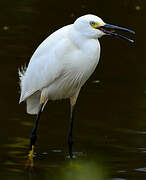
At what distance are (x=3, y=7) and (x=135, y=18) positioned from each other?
3.02 metres

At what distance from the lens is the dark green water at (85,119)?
7.80 metres

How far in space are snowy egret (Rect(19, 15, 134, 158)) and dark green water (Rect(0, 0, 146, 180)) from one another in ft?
1.00

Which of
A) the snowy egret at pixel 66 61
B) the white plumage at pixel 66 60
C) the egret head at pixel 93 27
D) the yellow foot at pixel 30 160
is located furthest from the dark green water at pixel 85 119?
the egret head at pixel 93 27

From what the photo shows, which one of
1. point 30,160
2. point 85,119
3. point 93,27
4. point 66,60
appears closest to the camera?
point 93,27

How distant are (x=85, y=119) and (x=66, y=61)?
1914 millimetres

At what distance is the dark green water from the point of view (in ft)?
25.6

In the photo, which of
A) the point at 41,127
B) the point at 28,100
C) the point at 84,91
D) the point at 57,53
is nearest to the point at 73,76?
the point at 57,53

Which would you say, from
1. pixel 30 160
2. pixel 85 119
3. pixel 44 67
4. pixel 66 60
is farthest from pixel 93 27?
pixel 85 119

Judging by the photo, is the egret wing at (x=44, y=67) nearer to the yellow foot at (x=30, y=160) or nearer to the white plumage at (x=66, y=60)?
the white plumage at (x=66, y=60)

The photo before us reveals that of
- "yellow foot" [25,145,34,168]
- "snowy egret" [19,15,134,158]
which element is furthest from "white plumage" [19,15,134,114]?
"yellow foot" [25,145,34,168]

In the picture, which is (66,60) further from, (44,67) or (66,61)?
(44,67)

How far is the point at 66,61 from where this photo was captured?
25.2 feet

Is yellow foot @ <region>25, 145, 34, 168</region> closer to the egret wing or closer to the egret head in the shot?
the egret wing

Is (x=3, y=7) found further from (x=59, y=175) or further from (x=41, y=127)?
(x=59, y=175)
